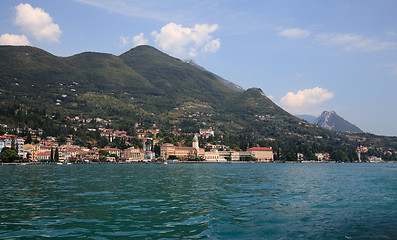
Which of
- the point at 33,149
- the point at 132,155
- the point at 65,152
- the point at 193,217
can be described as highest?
the point at 33,149

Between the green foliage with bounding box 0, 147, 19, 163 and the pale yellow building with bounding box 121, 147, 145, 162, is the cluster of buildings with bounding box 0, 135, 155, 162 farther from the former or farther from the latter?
the green foliage with bounding box 0, 147, 19, 163

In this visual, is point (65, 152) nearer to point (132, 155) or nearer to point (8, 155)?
point (8, 155)

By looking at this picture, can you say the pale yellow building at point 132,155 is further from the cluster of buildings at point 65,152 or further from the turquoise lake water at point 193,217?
the turquoise lake water at point 193,217

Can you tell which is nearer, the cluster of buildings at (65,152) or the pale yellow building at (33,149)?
the cluster of buildings at (65,152)

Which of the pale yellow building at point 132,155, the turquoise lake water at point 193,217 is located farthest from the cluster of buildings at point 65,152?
the turquoise lake water at point 193,217

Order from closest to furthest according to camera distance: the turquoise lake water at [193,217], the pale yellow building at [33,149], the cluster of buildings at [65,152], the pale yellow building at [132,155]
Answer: the turquoise lake water at [193,217]
the cluster of buildings at [65,152]
the pale yellow building at [33,149]
the pale yellow building at [132,155]

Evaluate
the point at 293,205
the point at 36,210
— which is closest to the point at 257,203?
the point at 293,205

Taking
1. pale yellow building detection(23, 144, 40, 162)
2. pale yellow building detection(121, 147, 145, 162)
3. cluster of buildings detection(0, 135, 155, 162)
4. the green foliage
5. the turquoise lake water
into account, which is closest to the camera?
the turquoise lake water

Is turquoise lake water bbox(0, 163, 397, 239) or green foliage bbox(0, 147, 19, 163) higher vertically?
green foliage bbox(0, 147, 19, 163)

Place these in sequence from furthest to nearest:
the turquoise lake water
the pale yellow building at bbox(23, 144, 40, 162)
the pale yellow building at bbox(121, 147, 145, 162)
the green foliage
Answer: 1. the pale yellow building at bbox(121, 147, 145, 162)
2. the pale yellow building at bbox(23, 144, 40, 162)
3. the green foliage
4. the turquoise lake water

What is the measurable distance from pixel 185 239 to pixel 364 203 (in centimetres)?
1937

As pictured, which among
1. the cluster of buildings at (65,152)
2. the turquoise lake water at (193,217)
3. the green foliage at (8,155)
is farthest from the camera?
the cluster of buildings at (65,152)

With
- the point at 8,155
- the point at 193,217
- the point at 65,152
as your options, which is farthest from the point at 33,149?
the point at 193,217

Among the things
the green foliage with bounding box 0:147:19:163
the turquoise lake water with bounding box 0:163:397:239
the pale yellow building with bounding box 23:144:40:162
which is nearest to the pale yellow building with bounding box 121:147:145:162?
the pale yellow building with bounding box 23:144:40:162
